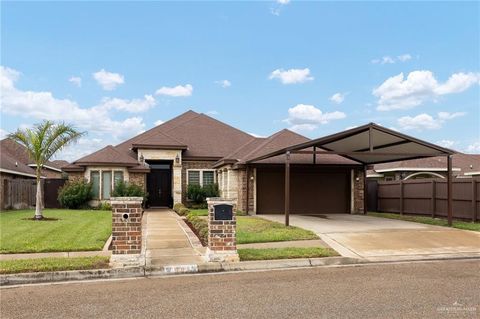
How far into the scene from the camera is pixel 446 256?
9.91m

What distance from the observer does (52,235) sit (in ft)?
40.1

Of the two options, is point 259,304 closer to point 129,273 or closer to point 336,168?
point 129,273

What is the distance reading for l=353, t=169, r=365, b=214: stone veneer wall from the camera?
21.3 m

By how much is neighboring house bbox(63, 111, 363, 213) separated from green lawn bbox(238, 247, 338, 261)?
32.8 feet

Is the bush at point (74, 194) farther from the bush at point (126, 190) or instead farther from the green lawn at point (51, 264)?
the green lawn at point (51, 264)

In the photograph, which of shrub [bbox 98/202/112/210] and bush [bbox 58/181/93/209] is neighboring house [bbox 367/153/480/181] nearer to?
shrub [bbox 98/202/112/210]

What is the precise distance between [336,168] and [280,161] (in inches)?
117

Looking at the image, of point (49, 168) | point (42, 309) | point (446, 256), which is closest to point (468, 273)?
point (446, 256)

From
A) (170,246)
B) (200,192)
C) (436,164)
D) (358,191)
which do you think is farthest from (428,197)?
(436,164)

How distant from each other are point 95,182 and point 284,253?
1630cm

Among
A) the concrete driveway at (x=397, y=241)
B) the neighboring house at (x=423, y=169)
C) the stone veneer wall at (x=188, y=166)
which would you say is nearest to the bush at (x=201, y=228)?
the concrete driveway at (x=397, y=241)

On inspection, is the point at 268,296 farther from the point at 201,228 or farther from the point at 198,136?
the point at 198,136

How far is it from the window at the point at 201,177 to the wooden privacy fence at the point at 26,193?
23.1 feet

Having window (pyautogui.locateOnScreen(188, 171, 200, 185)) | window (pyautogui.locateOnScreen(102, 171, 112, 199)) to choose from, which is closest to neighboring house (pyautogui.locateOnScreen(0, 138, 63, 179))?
window (pyautogui.locateOnScreen(102, 171, 112, 199))
